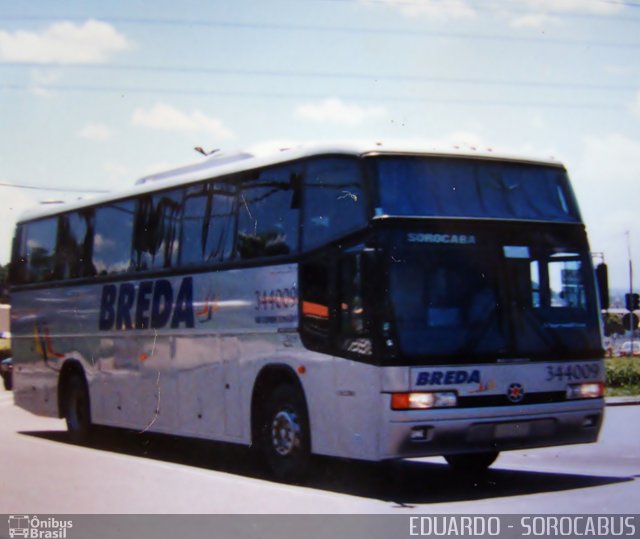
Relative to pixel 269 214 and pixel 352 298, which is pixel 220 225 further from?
pixel 352 298

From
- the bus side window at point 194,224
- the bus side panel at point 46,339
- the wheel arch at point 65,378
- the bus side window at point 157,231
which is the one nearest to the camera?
the bus side window at point 194,224

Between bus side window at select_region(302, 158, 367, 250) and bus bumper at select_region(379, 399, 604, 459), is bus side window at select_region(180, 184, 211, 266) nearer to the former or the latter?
bus side window at select_region(302, 158, 367, 250)

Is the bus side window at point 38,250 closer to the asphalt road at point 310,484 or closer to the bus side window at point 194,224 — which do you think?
the asphalt road at point 310,484

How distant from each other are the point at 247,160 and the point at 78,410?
663cm

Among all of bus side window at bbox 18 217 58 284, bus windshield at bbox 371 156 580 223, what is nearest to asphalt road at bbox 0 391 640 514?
bus windshield at bbox 371 156 580 223

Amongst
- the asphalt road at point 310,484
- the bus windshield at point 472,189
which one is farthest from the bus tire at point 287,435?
the bus windshield at point 472,189

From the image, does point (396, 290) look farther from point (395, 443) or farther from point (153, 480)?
point (153, 480)

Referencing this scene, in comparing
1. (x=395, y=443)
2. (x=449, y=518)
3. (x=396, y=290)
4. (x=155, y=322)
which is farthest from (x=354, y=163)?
(x=155, y=322)

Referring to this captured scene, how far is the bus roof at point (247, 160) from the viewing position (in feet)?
40.2

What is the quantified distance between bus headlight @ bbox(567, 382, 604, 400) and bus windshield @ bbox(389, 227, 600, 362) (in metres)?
0.32

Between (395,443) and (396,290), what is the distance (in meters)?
1.43

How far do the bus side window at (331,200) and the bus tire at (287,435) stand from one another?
1.71 m

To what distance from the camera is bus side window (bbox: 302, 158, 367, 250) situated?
474 inches

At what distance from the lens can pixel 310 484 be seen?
41.7 feet
